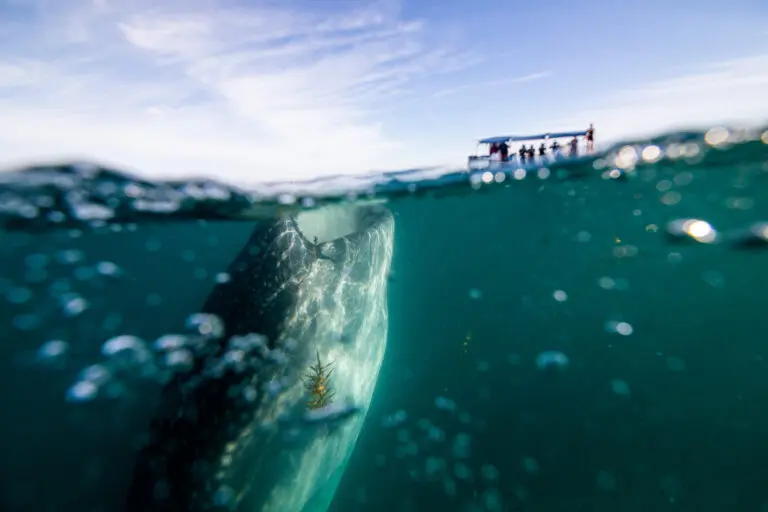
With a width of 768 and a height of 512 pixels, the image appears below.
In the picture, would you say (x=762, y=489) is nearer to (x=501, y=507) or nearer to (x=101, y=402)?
(x=501, y=507)

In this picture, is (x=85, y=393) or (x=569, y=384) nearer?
(x=85, y=393)

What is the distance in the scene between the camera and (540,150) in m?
12.5

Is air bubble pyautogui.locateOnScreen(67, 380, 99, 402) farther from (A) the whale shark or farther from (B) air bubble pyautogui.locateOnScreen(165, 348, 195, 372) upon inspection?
(A) the whale shark

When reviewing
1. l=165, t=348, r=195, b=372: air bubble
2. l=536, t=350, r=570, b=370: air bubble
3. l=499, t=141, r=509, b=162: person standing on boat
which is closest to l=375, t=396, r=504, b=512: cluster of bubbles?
l=536, t=350, r=570, b=370: air bubble

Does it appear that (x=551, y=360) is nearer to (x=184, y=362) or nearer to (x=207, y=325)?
(x=207, y=325)

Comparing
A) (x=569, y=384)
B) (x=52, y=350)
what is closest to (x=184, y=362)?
(x=52, y=350)

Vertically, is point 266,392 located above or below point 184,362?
below

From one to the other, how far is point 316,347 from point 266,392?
1.41m

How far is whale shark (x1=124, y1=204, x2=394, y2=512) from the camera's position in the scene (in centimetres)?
677

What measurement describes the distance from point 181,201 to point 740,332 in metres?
110

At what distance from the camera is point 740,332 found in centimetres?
→ 8369

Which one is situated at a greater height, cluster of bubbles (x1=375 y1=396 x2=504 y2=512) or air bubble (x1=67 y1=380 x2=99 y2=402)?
air bubble (x1=67 y1=380 x2=99 y2=402)

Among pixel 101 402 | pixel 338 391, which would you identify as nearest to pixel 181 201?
pixel 338 391

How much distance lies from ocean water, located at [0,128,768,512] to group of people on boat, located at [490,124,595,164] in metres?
0.53
